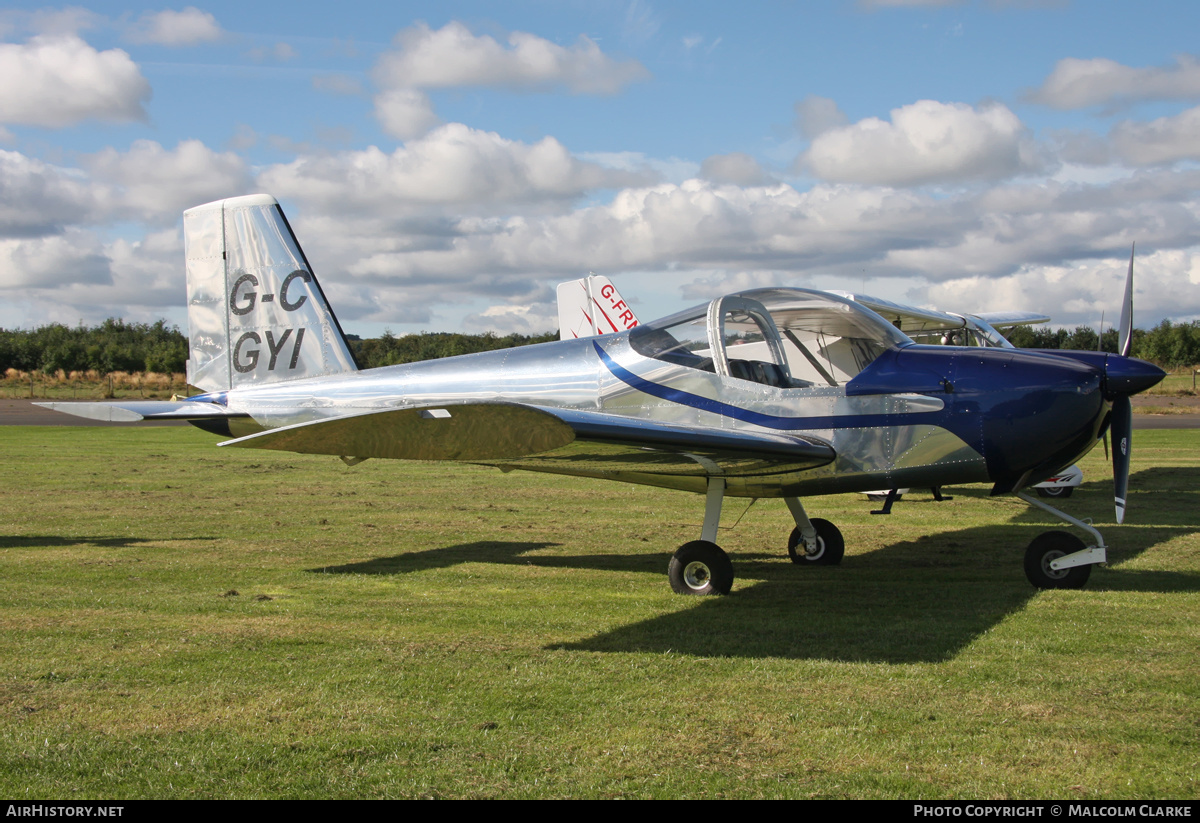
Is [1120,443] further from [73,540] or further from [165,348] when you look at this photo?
[165,348]

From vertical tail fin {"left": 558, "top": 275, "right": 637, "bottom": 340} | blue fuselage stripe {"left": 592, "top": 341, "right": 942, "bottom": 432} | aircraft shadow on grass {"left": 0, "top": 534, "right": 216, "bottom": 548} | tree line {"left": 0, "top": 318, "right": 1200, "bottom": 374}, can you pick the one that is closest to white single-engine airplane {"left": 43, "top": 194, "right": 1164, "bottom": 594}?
blue fuselage stripe {"left": 592, "top": 341, "right": 942, "bottom": 432}

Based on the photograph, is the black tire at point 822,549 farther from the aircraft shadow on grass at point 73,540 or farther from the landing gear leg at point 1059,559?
the aircraft shadow on grass at point 73,540

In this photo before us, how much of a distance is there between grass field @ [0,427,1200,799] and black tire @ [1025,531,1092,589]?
0.18 m

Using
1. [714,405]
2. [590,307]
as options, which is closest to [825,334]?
[714,405]

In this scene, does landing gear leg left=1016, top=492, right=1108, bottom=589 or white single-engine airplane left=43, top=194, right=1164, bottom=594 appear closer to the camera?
white single-engine airplane left=43, top=194, right=1164, bottom=594

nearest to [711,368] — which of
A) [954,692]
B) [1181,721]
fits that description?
[954,692]

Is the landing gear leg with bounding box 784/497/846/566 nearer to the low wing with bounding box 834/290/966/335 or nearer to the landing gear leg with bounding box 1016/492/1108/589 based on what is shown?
the landing gear leg with bounding box 1016/492/1108/589

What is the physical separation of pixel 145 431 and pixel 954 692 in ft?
102

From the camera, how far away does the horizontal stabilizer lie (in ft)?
21.5

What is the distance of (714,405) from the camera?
706 cm

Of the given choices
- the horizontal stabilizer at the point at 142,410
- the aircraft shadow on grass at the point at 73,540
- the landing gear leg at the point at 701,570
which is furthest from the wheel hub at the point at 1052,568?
the aircraft shadow on grass at the point at 73,540

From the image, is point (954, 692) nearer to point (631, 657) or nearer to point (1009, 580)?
point (631, 657)

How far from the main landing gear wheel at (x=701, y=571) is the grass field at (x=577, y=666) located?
19 cm

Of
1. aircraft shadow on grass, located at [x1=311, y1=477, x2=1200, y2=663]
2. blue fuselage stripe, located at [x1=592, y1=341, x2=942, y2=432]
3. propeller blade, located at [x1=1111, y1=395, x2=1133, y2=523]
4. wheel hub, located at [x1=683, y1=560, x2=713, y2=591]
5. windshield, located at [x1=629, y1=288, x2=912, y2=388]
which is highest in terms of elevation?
windshield, located at [x1=629, y1=288, x2=912, y2=388]
